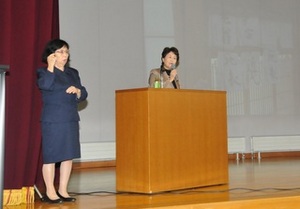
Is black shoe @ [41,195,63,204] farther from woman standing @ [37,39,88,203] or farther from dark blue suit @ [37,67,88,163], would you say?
dark blue suit @ [37,67,88,163]

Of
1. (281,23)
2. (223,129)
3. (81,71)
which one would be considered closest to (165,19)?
(81,71)

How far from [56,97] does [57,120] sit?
16cm

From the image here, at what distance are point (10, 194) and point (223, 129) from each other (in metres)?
1.93

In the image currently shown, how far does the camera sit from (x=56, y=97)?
3.58 m

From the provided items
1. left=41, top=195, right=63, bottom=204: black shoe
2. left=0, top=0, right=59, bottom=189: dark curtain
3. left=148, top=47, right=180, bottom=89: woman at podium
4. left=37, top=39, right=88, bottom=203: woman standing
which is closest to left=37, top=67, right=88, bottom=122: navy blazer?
left=37, top=39, right=88, bottom=203: woman standing

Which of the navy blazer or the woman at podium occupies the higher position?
the woman at podium

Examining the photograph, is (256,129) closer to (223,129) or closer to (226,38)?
(226,38)

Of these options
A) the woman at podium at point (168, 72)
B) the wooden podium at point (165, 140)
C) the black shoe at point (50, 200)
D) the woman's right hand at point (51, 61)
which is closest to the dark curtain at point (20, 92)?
the black shoe at point (50, 200)

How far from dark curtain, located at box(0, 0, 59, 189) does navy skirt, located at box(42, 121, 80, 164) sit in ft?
0.91

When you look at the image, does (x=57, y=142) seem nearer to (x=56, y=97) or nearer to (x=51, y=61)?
(x=56, y=97)

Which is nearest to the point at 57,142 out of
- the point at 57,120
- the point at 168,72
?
the point at 57,120

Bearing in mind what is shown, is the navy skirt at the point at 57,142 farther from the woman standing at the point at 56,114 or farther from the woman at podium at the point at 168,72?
the woman at podium at the point at 168,72

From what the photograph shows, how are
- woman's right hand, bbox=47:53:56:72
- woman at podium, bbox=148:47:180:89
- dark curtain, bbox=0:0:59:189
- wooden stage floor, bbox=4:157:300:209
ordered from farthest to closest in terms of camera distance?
1. woman at podium, bbox=148:47:180:89
2. dark curtain, bbox=0:0:59:189
3. woman's right hand, bbox=47:53:56:72
4. wooden stage floor, bbox=4:157:300:209

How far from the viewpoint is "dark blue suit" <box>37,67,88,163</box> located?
3549 millimetres
